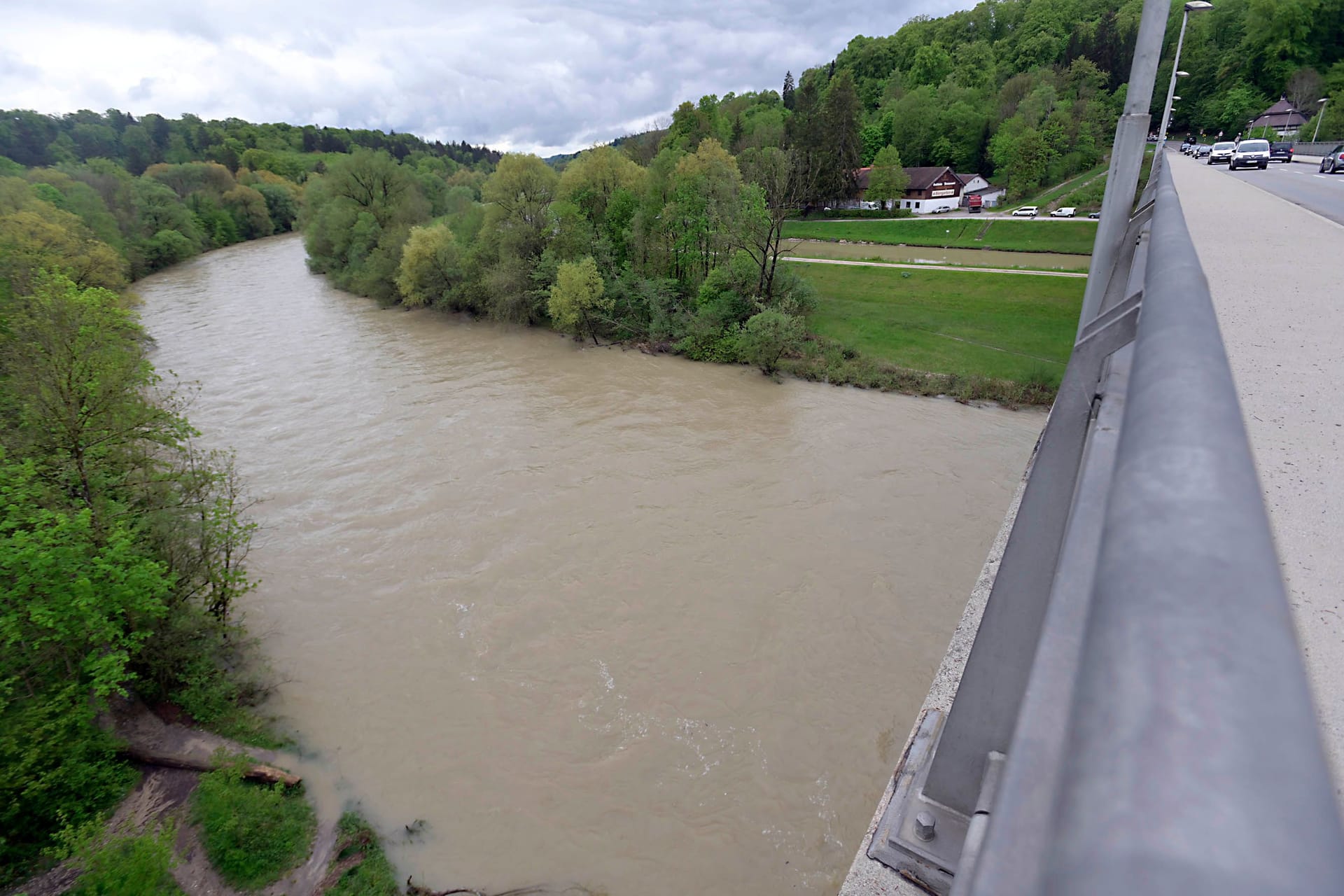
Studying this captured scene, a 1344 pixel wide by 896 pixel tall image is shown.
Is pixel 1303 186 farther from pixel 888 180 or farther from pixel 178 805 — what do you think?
pixel 888 180

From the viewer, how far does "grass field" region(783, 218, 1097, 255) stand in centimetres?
3947

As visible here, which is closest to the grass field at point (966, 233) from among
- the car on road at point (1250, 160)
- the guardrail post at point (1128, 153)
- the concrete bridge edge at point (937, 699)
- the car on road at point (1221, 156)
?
the car on road at point (1221, 156)

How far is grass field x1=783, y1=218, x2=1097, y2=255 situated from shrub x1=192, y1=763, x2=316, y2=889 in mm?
42362

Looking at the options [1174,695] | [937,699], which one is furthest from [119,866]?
[1174,695]

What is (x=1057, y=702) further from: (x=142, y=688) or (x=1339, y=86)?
(x=1339, y=86)

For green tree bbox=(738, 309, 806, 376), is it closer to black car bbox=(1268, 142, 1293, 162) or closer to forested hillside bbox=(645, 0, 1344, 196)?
black car bbox=(1268, 142, 1293, 162)

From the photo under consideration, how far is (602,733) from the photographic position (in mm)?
9992

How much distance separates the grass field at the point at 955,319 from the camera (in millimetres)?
23516

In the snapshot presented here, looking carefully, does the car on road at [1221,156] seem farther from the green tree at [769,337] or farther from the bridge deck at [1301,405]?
the bridge deck at [1301,405]

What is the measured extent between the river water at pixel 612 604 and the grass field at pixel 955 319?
3.59m

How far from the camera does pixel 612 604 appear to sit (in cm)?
1248

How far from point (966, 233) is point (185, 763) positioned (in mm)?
48945

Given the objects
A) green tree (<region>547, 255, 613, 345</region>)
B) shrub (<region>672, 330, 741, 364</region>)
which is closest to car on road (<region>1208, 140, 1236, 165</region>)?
shrub (<region>672, 330, 741, 364</region>)

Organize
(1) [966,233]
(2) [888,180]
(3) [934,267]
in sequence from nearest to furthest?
(3) [934,267] → (1) [966,233] → (2) [888,180]
